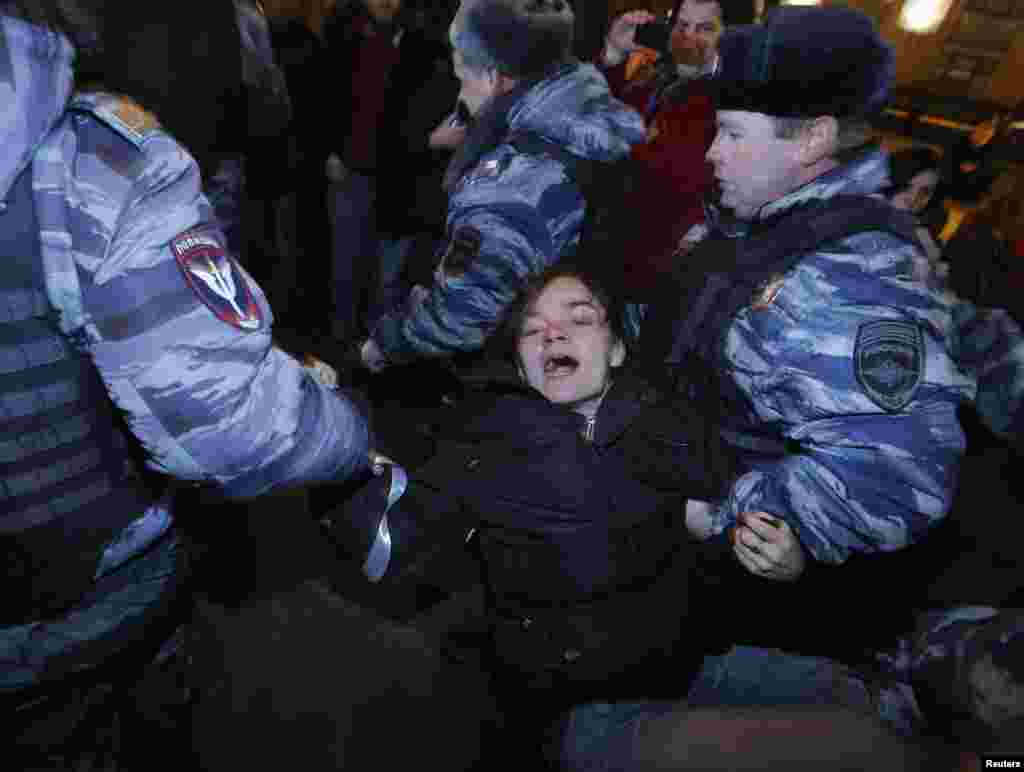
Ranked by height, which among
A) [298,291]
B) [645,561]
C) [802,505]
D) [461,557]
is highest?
[802,505]

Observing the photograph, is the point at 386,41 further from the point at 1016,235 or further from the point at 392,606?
the point at 1016,235

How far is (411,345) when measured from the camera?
7.86 ft

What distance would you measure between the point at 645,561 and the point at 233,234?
8.93 feet

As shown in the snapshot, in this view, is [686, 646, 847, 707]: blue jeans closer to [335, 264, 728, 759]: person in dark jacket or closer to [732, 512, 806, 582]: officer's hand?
[335, 264, 728, 759]: person in dark jacket

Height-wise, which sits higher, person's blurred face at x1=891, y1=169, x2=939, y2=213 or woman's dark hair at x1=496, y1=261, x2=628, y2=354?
person's blurred face at x1=891, y1=169, x2=939, y2=213

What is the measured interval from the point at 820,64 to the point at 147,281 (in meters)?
1.67

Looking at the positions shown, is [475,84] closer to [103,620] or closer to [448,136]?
[448,136]

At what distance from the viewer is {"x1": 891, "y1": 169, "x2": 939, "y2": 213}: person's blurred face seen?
321 centimetres

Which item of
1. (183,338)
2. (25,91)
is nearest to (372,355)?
(183,338)

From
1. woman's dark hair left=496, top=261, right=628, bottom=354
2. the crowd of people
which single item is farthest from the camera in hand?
woman's dark hair left=496, top=261, right=628, bottom=354

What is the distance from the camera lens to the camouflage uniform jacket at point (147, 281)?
0.84 metres

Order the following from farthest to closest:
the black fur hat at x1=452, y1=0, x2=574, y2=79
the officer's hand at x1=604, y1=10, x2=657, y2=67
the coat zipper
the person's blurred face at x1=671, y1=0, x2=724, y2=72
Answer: the officer's hand at x1=604, y1=10, x2=657, y2=67, the person's blurred face at x1=671, y1=0, x2=724, y2=72, the black fur hat at x1=452, y1=0, x2=574, y2=79, the coat zipper

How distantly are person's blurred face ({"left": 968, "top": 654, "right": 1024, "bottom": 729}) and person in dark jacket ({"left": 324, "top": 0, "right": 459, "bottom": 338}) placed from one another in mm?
3188

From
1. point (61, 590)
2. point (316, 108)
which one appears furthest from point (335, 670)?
point (316, 108)
